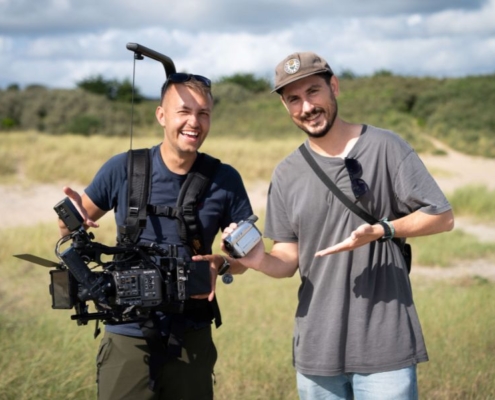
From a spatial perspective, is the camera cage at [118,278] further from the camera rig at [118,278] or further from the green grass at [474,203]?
the green grass at [474,203]

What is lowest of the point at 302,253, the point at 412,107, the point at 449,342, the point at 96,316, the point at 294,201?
the point at 449,342

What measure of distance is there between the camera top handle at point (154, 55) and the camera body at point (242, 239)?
0.93 metres

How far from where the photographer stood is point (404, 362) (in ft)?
9.86

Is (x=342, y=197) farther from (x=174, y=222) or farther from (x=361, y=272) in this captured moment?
(x=174, y=222)

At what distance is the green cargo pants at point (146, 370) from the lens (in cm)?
336

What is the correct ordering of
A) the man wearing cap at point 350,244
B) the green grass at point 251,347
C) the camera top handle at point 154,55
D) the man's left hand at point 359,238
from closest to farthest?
the man's left hand at point 359,238
the man wearing cap at point 350,244
the camera top handle at point 154,55
the green grass at point 251,347

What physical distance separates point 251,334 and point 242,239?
11.8 feet

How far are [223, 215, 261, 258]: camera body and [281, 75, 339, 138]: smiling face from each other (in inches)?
17.7

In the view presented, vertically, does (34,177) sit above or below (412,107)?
below

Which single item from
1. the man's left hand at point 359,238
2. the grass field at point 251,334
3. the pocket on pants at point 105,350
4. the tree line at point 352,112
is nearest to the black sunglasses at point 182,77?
the man's left hand at point 359,238

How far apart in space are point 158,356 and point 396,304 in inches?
38.6

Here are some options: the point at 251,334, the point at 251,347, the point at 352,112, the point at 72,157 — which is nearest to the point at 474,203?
the point at 72,157

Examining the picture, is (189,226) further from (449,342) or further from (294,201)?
(449,342)

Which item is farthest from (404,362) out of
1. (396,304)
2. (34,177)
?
(34,177)
